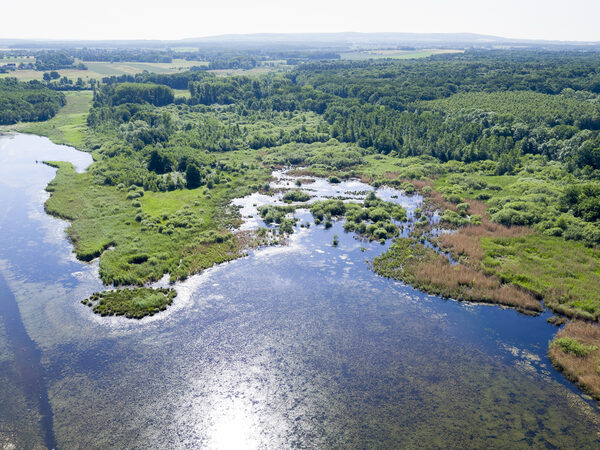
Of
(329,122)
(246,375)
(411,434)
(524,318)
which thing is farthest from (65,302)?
(329,122)

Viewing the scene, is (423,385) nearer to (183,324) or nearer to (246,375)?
(246,375)

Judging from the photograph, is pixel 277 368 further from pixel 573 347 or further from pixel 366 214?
pixel 366 214

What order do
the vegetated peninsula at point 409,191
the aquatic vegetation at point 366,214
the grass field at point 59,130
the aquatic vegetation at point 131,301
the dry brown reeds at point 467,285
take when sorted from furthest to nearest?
the grass field at point 59,130 < the aquatic vegetation at point 366,214 < the vegetated peninsula at point 409,191 < the dry brown reeds at point 467,285 < the aquatic vegetation at point 131,301

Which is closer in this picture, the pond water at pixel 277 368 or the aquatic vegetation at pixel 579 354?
the pond water at pixel 277 368

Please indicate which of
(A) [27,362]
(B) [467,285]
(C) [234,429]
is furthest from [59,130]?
(B) [467,285]

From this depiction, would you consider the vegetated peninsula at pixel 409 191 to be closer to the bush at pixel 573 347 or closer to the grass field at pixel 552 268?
the bush at pixel 573 347

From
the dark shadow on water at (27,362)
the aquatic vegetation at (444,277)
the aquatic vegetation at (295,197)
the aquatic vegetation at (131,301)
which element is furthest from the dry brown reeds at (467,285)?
the dark shadow on water at (27,362)

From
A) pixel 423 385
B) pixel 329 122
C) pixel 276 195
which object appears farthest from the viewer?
pixel 329 122

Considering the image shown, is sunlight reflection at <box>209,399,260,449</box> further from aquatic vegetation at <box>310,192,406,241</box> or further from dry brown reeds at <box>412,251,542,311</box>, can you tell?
aquatic vegetation at <box>310,192,406,241</box>
